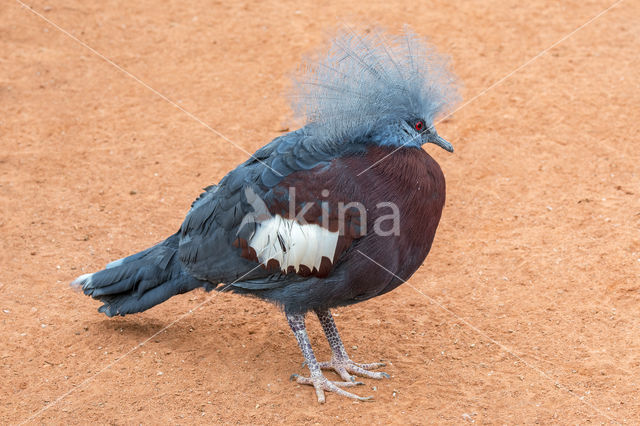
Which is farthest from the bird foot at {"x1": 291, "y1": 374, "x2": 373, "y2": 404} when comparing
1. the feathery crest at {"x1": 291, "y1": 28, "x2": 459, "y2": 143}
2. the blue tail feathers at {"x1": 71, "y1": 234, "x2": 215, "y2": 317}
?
the feathery crest at {"x1": 291, "y1": 28, "x2": 459, "y2": 143}

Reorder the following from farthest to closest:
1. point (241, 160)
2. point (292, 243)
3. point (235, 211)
Answer: point (241, 160)
point (235, 211)
point (292, 243)

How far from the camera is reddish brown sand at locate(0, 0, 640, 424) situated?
4355 millimetres

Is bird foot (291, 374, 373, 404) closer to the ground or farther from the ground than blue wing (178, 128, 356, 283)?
closer to the ground

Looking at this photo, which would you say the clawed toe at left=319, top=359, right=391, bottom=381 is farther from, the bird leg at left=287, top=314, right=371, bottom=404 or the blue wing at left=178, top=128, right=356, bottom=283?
the blue wing at left=178, top=128, right=356, bottom=283

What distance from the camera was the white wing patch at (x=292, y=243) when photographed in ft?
13.4

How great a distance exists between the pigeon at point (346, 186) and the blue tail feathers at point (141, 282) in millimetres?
474

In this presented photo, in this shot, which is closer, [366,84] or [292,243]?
[366,84]

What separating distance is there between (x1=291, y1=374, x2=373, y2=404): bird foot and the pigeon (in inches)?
0.4

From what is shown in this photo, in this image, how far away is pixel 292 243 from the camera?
4129mm

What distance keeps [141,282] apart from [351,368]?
4.98ft

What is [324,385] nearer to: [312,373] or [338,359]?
[312,373]

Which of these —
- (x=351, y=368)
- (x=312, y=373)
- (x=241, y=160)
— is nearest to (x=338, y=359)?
(x=351, y=368)

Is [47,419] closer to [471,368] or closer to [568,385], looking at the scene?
[471,368]

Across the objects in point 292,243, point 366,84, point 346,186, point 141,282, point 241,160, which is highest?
point 366,84
